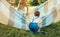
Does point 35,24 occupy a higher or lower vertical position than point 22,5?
lower

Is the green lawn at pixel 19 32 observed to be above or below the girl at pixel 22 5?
below

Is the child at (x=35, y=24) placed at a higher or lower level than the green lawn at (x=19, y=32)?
higher

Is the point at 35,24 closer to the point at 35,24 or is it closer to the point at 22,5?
the point at 35,24

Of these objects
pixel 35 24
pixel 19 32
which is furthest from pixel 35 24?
pixel 19 32

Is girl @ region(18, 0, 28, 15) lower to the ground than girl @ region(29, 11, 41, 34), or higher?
higher

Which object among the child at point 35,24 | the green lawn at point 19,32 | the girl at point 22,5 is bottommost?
the green lawn at point 19,32

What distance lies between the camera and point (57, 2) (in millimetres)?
1229

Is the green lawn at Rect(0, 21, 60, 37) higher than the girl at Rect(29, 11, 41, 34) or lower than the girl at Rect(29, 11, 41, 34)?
lower

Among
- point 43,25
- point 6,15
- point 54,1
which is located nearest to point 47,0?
point 54,1

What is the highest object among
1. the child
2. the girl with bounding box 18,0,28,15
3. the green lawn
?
the girl with bounding box 18,0,28,15

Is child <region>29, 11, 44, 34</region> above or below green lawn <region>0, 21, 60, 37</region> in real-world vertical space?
above

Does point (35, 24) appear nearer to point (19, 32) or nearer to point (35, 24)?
point (35, 24)

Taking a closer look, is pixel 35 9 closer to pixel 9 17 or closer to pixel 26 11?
pixel 26 11

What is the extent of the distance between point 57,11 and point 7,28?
12.6 inches
